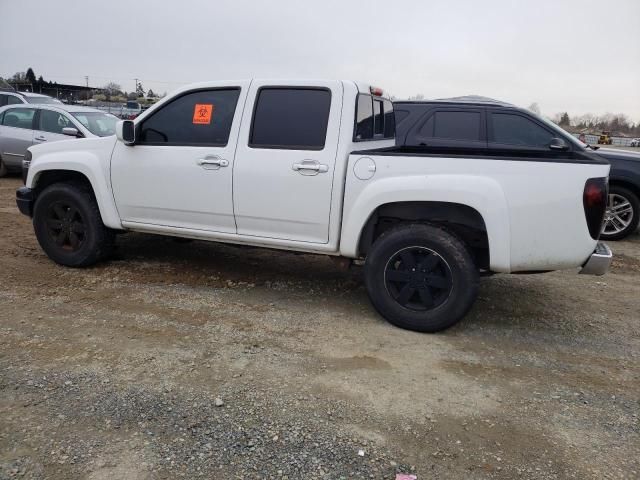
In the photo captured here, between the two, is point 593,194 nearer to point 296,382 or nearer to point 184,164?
point 296,382

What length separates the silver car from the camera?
10180mm

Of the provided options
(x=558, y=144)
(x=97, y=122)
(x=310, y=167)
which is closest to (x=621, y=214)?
(x=558, y=144)

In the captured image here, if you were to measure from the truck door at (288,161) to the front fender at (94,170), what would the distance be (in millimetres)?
1419

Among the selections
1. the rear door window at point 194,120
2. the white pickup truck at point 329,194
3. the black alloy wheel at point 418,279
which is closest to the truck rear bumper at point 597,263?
the white pickup truck at point 329,194

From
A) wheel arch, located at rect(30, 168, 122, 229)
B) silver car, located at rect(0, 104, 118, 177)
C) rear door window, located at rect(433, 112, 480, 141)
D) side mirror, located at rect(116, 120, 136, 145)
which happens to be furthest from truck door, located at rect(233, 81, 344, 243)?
silver car, located at rect(0, 104, 118, 177)

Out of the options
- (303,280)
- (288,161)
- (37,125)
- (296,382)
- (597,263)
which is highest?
(37,125)

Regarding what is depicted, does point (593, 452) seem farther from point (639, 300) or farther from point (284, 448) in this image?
point (639, 300)

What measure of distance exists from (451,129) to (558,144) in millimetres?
1404

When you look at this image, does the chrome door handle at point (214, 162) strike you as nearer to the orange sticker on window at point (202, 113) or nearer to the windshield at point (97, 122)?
the orange sticker on window at point (202, 113)

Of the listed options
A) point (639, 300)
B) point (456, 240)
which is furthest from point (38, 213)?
point (639, 300)

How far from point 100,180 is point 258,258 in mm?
1900

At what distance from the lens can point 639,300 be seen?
4.99 meters

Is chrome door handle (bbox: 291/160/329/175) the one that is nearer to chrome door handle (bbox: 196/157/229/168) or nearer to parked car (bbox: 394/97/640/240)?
chrome door handle (bbox: 196/157/229/168)

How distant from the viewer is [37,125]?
1045 cm
